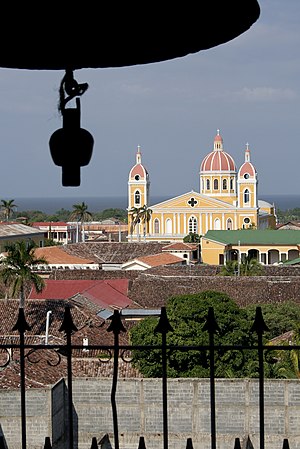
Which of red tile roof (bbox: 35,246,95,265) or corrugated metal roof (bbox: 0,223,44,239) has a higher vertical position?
corrugated metal roof (bbox: 0,223,44,239)

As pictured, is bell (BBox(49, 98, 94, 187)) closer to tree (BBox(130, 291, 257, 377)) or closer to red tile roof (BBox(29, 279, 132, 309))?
tree (BBox(130, 291, 257, 377))

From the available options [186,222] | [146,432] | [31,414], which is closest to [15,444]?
[31,414]

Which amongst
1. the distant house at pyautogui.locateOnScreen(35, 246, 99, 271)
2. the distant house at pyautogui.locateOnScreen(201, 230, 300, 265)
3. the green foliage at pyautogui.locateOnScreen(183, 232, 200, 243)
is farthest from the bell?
the green foliage at pyautogui.locateOnScreen(183, 232, 200, 243)

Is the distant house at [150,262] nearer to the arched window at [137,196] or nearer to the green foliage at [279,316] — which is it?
the green foliage at [279,316]

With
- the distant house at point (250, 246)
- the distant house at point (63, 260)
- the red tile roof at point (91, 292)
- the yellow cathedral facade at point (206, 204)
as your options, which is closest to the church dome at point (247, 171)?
the yellow cathedral facade at point (206, 204)

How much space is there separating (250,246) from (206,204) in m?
11.9

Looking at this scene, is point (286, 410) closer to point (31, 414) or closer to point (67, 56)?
point (31, 414)

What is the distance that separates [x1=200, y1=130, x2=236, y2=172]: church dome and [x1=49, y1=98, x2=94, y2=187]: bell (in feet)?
252

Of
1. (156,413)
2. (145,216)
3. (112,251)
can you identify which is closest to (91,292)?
(156,413)

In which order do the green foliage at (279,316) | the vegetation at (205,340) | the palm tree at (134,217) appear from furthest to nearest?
the palm tree at (134,217), the green foliage at (279,316), the vegetation at (205,340)

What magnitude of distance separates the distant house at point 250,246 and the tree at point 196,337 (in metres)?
37.6

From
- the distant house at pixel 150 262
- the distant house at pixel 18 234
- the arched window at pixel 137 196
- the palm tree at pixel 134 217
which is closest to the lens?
the distant house at pixel 150 262

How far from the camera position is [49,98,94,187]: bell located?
2498 mm

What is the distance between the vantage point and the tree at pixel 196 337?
59.5 feet
